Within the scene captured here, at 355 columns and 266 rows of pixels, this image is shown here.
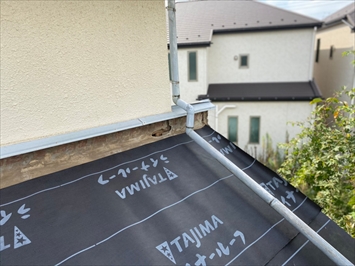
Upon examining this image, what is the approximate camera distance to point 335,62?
13508mm

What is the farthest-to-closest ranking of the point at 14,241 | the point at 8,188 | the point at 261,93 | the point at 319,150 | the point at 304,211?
the point at 261,93, the point at 319,150, the point at 304,211, the point at 8,188, the point at 14,241

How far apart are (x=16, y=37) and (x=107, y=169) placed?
1198 mm

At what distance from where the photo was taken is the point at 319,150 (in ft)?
19.3

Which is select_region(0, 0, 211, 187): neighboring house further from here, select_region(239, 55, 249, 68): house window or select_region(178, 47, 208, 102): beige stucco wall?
select_region(239, 55, 249, 68): house window

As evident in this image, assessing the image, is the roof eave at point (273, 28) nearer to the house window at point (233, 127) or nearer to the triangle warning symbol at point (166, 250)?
the house window at point (233, 127)

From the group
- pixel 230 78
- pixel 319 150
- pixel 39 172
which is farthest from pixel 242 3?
pixel 39 172

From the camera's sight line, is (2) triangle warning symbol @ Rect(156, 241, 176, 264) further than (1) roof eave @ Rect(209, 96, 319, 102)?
No

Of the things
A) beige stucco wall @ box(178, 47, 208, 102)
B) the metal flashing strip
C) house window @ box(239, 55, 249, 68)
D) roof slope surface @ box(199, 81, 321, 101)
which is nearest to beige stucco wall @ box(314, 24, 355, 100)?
roof slope surface @ box(199, 81, 321, 101)

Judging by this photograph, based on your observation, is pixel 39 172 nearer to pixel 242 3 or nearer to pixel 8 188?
pixel 8 188

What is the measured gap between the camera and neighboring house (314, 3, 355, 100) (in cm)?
1127

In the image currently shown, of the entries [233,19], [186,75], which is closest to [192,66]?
[186,75]

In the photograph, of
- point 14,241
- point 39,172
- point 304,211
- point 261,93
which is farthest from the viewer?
point 261,93

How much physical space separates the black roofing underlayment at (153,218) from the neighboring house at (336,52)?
10.8 meters

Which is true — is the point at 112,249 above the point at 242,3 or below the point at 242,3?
below
